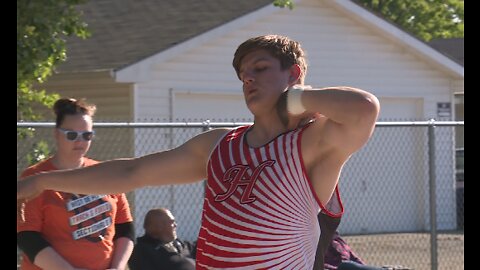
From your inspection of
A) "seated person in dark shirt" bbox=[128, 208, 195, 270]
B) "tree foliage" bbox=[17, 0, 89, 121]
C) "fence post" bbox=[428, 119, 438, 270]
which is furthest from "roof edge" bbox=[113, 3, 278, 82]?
"seated person in dark shirt" bbox=[128, 208, 195, 270]

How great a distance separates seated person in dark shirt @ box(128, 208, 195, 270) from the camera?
24.7 feet

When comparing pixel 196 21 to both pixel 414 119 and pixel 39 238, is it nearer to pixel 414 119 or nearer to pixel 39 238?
pixel 414 119

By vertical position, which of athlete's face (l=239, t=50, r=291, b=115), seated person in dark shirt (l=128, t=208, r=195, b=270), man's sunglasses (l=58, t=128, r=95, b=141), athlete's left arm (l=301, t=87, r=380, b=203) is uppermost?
athlete's face (l=239, t=50, r=291, b=115)

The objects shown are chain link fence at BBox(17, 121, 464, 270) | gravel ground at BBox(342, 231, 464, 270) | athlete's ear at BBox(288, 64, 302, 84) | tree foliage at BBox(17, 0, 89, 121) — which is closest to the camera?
athlete's ear at BBox(288, 64, 302, 84)

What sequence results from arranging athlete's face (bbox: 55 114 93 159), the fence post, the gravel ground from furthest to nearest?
the gravel ground → the fence post → athlete's face (bbox: 55 114 93 159)

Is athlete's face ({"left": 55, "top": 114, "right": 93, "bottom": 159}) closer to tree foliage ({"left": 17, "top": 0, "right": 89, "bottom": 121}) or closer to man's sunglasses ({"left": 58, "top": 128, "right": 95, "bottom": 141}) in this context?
man's sunglasses ({"left": 58, "top": 128, "right": 95, "bottom": 141})

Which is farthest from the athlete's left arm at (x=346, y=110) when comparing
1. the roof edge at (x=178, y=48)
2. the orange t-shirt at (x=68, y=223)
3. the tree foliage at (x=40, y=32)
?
the roof edge at (x=178, y=48)

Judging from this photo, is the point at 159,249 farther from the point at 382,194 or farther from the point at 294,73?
the point at 382,194

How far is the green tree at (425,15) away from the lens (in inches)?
1175

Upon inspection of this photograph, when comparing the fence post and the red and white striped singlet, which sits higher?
the red and white striped singlet

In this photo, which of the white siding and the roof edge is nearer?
the roof edge

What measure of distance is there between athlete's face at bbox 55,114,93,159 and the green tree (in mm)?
23920

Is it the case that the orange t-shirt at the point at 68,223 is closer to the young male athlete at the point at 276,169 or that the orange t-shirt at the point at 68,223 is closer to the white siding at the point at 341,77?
the young male athlete at the point at 276,169

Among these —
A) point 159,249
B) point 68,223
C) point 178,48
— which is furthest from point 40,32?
point 68,223
